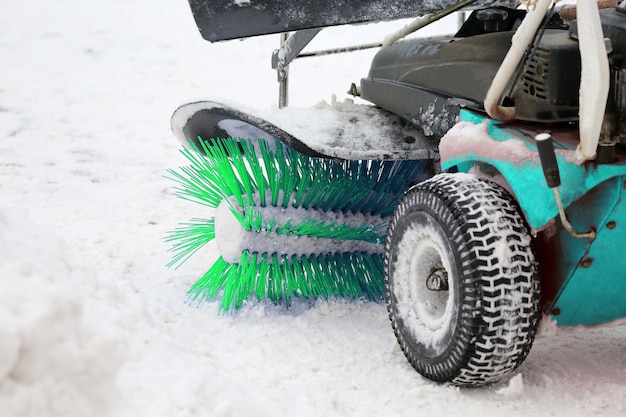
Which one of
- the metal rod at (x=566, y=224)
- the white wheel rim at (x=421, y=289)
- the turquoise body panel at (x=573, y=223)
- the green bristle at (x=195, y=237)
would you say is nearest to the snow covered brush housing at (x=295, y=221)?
the green bristle at (x=195, y=237)

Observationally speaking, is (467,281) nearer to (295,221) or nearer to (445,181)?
(445,181)

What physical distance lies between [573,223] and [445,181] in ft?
0.89

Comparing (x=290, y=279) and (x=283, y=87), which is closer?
(x=290, y=279)

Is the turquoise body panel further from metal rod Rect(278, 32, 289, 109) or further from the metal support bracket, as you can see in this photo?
metal rod Rect(278, 32, 289, 109)

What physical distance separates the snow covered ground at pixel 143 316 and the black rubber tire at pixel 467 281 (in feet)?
0.27

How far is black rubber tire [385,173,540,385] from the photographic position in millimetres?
1431

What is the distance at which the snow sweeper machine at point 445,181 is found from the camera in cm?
137

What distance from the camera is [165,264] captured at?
246cm

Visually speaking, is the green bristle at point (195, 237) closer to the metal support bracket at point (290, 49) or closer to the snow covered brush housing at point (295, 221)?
the snow covered brush housing at point (295, 221)

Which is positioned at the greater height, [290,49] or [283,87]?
[290,49]

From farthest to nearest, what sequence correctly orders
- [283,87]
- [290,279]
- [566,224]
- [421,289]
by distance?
[283,87] → [290,279] → [421,289] → [566,224]

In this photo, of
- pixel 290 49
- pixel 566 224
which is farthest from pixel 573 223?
pixel 290 49

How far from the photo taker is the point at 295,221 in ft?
6.84

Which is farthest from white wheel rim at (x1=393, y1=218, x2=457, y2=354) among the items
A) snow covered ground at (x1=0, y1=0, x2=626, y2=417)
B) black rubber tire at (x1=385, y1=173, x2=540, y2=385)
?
snow covered ground at (x1=0, y1=0, x2=626, y2=417)
